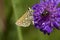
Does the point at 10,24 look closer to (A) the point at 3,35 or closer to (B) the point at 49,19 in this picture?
(A) the point at 3,35

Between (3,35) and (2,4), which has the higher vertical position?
(2,4)

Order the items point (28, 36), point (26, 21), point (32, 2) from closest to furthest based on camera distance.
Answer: point (26, 21)
point (32, 2)
point (28, 36)

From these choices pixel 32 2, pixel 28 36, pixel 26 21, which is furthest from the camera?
pixel 28 36

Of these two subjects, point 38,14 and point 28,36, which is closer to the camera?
point 38,14

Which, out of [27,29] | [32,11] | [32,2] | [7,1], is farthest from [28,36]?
[32,11]

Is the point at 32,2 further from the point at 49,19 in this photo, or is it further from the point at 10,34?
the point at 10,34

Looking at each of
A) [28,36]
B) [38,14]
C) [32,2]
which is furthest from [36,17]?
[28,36]
